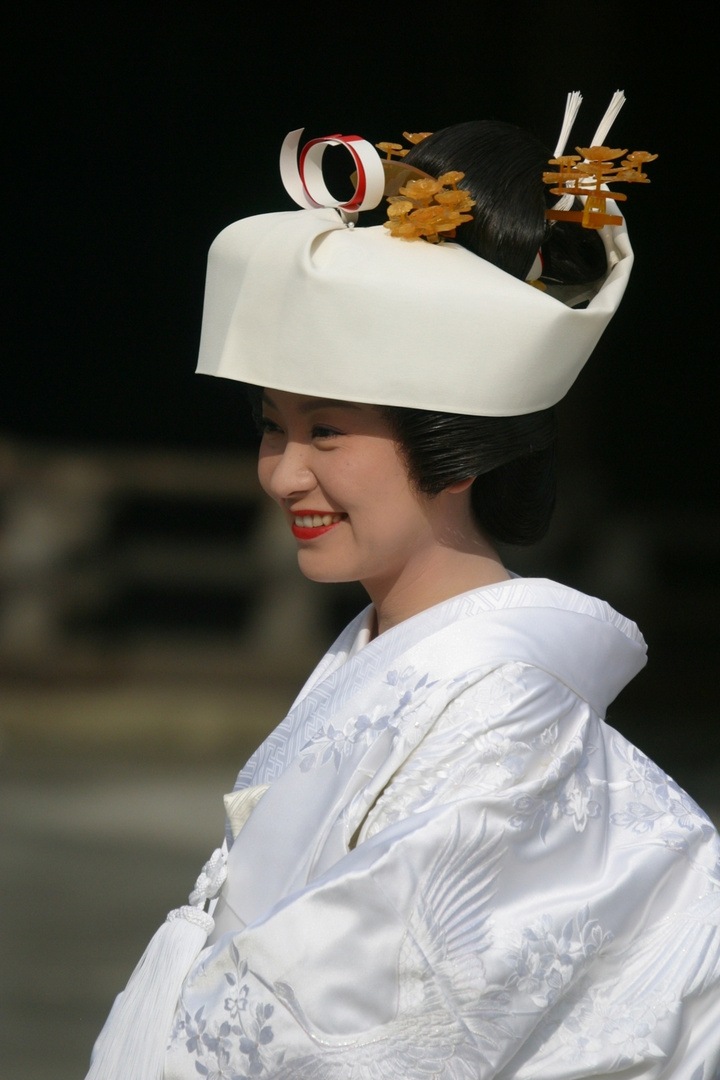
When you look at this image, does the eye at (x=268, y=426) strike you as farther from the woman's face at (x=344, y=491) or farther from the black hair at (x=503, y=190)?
the black hair at (x=503, y=190)

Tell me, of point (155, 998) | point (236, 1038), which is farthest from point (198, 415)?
point (236, 1038)

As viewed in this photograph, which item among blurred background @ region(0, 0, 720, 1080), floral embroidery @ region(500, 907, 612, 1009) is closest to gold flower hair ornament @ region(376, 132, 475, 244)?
floral embroidery @ region(500, 907, 612, 1009)

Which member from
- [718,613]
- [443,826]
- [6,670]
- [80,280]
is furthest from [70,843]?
[718,613]

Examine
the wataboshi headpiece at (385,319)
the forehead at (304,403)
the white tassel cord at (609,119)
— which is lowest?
the forehead at (304,403)

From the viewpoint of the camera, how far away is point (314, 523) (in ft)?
5.02

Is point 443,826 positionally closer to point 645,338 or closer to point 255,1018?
point 255,1018

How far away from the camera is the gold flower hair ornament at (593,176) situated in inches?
58.2

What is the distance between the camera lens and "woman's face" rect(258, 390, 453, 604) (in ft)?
4.82

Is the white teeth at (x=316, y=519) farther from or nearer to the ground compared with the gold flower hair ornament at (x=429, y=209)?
nearer to the ground

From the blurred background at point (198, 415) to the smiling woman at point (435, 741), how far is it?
91.2 inches

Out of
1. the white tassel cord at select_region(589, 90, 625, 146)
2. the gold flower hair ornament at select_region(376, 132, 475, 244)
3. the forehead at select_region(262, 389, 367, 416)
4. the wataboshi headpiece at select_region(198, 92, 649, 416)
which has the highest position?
the white tassel cord at select_region(589, 90, 625, 146)

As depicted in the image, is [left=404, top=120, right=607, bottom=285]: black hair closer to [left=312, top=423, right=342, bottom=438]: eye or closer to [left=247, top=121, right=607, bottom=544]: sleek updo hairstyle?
[left=247, top=121, right=607, bottom=544]: sleek updo hairstyle

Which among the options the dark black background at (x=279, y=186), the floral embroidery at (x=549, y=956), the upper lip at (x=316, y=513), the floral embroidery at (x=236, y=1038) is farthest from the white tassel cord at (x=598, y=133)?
the dark black background at (x=279, y=186)

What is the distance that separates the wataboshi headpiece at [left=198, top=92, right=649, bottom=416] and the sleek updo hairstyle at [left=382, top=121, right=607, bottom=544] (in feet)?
0.12
